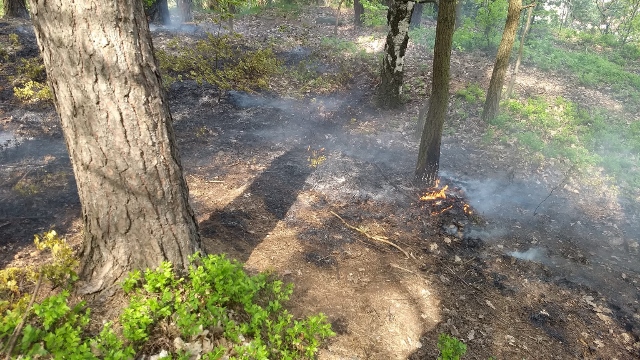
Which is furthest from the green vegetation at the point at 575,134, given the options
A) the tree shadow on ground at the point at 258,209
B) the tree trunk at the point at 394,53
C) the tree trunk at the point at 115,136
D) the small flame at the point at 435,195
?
the tree trunk at the point at 115,136

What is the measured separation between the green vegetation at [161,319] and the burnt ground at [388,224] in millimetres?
718

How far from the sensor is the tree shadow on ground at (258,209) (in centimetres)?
494

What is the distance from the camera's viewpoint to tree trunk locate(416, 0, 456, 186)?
5934 millimetres

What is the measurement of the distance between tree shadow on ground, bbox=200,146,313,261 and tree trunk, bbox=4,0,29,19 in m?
11.4

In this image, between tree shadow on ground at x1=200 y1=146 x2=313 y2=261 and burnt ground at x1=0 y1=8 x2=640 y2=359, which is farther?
tree shadow on ground at x1=200 y1=146 x2=313 y2=261

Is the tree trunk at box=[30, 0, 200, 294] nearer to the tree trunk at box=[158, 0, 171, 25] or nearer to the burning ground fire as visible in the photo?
the burning ground fire

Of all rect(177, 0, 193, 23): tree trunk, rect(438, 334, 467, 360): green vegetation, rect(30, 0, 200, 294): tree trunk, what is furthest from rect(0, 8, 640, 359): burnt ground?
rect(177, 0, 193, 23): tree trunk

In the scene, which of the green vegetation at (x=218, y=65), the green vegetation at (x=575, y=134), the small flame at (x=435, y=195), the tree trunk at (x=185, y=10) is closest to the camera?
the small flame at (x=435, y=195)

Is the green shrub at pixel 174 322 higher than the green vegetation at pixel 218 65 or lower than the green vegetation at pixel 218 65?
lower

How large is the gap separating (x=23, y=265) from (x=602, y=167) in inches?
435

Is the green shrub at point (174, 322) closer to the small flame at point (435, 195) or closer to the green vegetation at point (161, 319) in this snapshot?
the green vegetation at point (161, 319)

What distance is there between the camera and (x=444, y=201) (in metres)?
6.78

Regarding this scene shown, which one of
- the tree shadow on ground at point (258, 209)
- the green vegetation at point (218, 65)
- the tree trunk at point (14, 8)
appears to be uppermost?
the tree trunk at point (14, 8)

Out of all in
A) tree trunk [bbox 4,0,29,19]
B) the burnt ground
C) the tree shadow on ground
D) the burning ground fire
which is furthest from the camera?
tree trunk [bbox 4,0,29,19]
